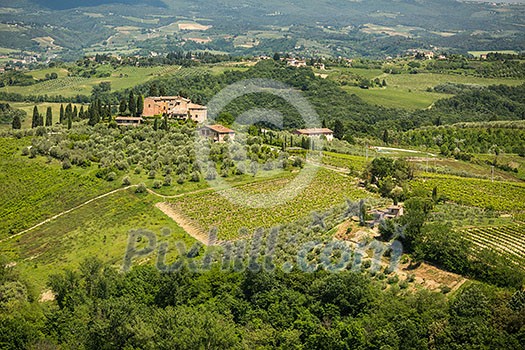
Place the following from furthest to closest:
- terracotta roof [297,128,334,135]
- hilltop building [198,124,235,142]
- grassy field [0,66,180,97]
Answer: grassy field [0,66,180,97]
terracotta roof [297,128,334,135]
hilltop building [198,124,235,142]

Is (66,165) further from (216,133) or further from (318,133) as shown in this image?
(318,133)

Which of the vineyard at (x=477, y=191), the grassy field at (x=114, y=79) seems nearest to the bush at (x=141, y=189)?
the vineyard at (x=477, y=191)

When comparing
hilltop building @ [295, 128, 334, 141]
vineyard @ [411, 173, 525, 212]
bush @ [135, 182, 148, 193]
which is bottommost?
bush @ [135, 182, 148, 193]

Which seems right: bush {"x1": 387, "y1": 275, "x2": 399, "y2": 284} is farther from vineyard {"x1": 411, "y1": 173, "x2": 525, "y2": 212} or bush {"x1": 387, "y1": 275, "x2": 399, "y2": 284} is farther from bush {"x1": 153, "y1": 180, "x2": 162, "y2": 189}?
A: bush {"x1": 153, "y1": 180, "x2": 162, "y2": 189}

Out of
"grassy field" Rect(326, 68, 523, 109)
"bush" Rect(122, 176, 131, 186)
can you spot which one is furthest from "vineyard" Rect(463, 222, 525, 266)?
"grassy field" Rect(326, 68, 523, 109)

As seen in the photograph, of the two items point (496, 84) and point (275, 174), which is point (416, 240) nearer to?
point (275, 174)

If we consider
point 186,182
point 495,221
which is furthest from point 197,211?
point 495,221

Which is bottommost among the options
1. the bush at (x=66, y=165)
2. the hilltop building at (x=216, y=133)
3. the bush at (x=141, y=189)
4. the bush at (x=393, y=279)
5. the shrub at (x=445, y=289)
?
the bush at (x=393, y=279)

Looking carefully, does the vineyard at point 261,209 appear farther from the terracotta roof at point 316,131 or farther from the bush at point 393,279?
the terracotta roof at point 316,131
